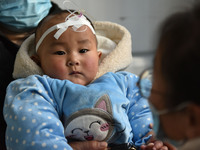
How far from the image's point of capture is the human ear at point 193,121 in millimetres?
596

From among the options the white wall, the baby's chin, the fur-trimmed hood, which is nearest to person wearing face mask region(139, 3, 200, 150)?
the baby's chin

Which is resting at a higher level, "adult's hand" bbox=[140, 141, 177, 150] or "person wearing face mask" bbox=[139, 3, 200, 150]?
"person wearing face mask" bbox=[139, 3, 200, 150]

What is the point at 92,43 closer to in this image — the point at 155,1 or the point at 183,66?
the point at 183,66

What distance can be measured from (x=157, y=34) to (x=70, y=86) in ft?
1.53

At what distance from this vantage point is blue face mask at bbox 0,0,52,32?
140 cm

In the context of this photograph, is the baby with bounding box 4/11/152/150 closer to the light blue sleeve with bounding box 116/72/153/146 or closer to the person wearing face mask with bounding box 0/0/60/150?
the light blue sleeve with bounding box 116/72/153/146

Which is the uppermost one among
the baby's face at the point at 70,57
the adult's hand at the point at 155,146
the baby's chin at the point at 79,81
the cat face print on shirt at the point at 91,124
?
the baby's face at the point at 70,57

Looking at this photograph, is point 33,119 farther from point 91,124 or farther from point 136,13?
point 136,13

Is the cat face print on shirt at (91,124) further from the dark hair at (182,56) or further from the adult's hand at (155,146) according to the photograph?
the dark hair at (182,56)

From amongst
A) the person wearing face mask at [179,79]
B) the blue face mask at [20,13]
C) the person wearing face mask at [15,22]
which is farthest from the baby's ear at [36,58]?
the person wearing face mask at [179,79]

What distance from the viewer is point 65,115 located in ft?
3.37

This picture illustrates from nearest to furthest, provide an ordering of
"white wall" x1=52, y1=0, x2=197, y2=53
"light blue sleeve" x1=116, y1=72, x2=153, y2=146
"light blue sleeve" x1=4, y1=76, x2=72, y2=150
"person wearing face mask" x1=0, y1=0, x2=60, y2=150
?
"light blue sleeve" x1=4, y1=76, x2=72, y2=150, "light blue sleeve" x1=116, y1=72, x2=153, y2=146, "person wearing face mask" x1=0, y1=0, x2=60, y2=150, "white wall" x1=52, y1=0, x2=197, y2=53

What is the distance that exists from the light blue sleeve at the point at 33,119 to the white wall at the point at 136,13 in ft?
3.46

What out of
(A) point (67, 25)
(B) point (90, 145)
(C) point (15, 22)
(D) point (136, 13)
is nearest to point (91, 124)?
(B) point (90, 145)
